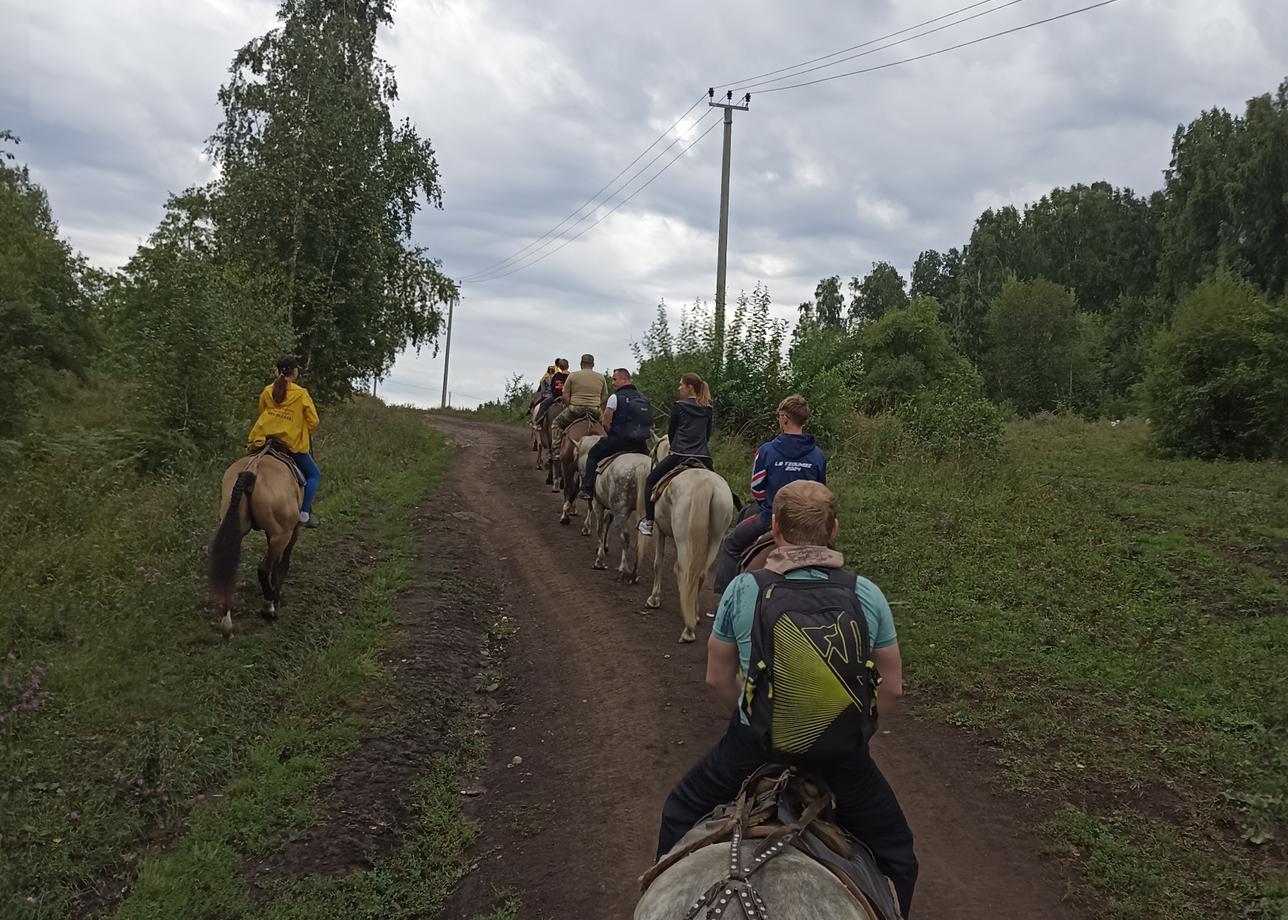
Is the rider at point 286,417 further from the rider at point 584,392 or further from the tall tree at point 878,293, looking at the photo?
the tall tree at point 878,293

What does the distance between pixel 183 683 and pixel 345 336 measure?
16.4 metres

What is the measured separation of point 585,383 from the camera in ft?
47.8

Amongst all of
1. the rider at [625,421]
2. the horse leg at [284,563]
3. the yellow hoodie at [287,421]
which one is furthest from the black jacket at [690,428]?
the horse leg at [284,563]

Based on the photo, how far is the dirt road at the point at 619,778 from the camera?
480 cm

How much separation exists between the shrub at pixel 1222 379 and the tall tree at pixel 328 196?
20.1 m

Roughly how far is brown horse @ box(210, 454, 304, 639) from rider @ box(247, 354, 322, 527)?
26 cm

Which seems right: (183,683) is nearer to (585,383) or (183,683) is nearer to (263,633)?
(263,633)

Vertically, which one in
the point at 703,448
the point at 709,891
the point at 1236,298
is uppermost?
the point at 1236,298

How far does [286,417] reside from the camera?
28.4 ft

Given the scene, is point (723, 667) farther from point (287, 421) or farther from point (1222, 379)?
point (1222, 379)

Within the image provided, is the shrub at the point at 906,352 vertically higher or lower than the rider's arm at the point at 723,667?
higher

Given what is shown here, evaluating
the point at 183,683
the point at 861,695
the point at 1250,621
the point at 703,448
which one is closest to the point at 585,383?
the point at 703,448

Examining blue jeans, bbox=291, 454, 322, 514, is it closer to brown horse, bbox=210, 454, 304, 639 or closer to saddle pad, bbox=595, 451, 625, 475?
brown horse, bbox=210, 454, 304, 639

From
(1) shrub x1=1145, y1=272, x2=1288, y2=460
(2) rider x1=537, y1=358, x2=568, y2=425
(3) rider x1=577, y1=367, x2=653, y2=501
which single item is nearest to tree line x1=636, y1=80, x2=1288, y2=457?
(1) shrub x1=1145, y1=272, x2=1288, y2=460
